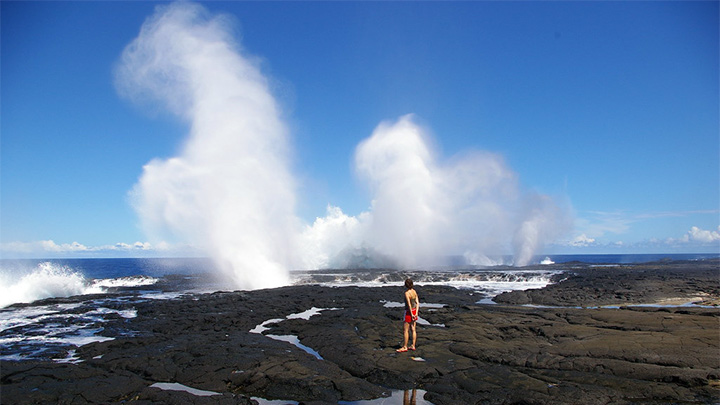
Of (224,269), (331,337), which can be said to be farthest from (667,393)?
(224,269)

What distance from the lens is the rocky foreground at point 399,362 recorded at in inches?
340

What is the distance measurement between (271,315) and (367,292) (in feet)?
38.1

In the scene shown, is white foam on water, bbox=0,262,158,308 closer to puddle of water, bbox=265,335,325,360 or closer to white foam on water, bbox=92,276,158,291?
white foam on water, bbox=92,276,158,291

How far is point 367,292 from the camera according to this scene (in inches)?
1208

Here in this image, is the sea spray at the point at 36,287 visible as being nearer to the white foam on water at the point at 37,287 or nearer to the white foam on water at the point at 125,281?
the white foam on water at the point at 37,287

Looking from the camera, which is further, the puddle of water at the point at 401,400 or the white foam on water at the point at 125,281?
the white foam on water at the point at 125,281

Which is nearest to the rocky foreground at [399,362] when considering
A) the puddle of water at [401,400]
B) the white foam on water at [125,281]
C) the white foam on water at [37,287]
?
the puddle of water at [401,400]

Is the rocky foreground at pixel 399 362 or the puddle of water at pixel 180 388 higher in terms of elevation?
the rocky foreground at pixel 399 362

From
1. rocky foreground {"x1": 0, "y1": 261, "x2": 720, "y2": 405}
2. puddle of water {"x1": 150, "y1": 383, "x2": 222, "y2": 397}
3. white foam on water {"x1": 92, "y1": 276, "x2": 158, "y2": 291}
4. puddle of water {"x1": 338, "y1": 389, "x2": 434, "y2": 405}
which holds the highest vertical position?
rocky foreground {"x1": 0, "y1": 261, "x2": 720, "y2": 405}

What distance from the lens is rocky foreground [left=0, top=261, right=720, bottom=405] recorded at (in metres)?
8.62

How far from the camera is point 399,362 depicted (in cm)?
1086

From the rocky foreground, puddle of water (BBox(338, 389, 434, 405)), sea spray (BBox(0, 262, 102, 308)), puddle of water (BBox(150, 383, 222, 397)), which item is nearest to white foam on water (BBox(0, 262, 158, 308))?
sea spray (BBox(0, 262, 102, 308))

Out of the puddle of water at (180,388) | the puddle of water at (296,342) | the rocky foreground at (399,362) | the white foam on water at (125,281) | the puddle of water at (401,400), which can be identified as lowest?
the white foam on water at (125,281)

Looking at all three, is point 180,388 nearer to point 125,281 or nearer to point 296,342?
point 296,342
